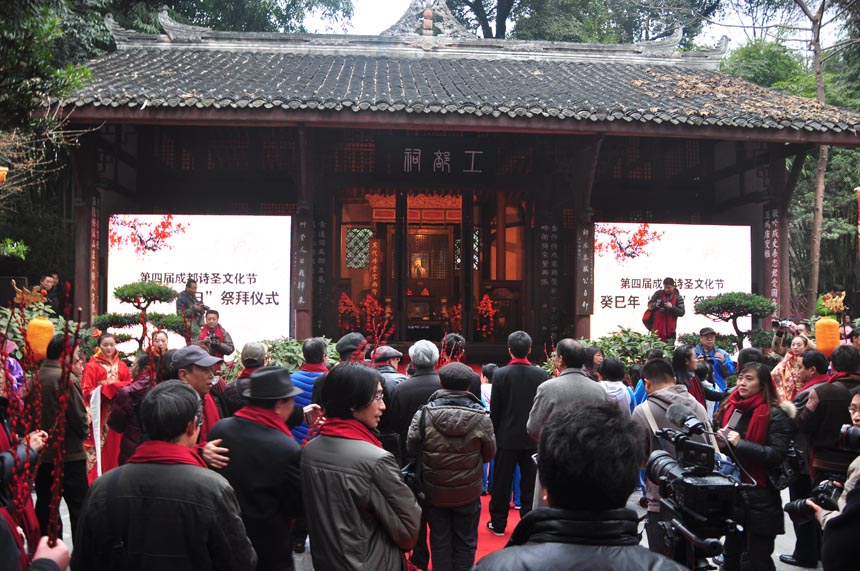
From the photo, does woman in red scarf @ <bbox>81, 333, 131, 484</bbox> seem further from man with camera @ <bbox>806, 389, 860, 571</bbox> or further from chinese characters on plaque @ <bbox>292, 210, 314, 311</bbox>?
man with camera @ <bbox>806, 389, 860, 571</bbox>

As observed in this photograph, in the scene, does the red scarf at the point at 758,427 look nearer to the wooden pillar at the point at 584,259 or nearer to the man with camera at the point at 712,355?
the man with camera at the point at 712,355

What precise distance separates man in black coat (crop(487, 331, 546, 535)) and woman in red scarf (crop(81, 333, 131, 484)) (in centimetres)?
261

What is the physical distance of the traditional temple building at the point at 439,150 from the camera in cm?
888

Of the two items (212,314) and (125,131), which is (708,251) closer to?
(212,314)

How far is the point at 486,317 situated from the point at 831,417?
8051mm

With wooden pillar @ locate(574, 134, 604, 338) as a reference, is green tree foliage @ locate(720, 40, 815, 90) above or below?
above

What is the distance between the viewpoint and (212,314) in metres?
7.57

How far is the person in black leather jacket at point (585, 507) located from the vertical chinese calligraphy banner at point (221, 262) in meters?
8.28

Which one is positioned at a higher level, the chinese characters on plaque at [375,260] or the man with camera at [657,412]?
the chinese characters on plaque at [375,260]

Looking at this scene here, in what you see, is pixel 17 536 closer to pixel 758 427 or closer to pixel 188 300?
pixel 758 427

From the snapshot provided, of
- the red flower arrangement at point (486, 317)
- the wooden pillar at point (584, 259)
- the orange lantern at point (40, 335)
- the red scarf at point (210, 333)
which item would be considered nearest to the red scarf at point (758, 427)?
the orange lantern at point (40, 335)

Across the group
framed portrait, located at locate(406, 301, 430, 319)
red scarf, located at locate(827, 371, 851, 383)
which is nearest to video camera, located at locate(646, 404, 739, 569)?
red scarf, located at locate(827, 371, 851, 383)

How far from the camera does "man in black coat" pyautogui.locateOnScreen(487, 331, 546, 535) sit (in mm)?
5152

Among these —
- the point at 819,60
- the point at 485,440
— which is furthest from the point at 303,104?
the point at 819,60
